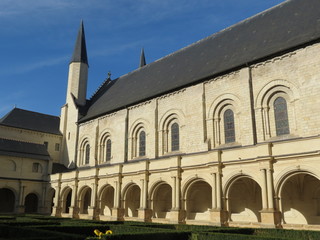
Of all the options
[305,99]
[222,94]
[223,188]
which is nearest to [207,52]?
[222,94]

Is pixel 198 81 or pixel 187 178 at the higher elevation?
pixel 198 81

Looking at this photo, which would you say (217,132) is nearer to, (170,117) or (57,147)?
(170,117)

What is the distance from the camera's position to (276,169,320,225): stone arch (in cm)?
1883

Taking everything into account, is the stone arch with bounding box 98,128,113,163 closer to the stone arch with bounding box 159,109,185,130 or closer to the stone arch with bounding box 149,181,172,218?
Result: the stone arch with bounding box 159,109,185,130

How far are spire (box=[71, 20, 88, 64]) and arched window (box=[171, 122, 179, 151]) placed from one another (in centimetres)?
2108

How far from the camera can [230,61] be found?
80.7 feet

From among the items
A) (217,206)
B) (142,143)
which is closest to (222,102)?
(217,206)

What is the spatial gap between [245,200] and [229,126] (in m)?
5.19

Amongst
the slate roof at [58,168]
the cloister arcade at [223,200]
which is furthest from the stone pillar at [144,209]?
the slate roof at [58,168]

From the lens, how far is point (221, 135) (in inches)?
926

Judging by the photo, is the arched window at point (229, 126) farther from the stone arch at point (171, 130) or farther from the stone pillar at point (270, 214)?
the stone pillar at point (270, 214)

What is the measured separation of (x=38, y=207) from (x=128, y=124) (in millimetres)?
15136

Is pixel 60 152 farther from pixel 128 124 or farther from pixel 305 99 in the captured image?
pixel 305 99

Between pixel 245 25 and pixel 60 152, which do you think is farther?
pixel 60 152
